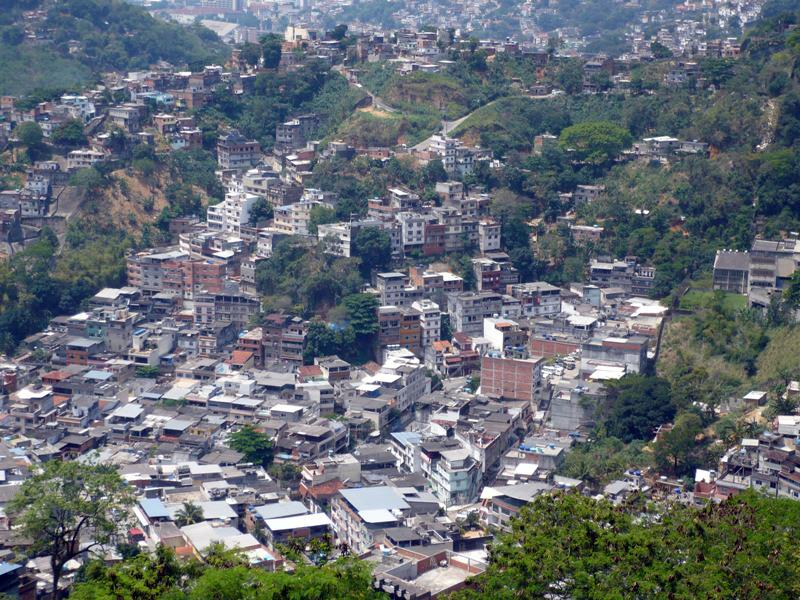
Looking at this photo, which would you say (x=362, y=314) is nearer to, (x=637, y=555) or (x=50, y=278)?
(x=50, y=278)

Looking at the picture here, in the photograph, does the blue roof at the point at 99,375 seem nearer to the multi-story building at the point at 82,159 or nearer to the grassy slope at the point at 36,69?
the multi-story building at the point at 82,159

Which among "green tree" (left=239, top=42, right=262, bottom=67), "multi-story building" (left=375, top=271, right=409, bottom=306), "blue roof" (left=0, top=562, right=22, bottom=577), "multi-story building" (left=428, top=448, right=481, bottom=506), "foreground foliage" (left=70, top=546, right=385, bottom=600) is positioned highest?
"green tree" (left=239, top=42, right=262, bottom=67)

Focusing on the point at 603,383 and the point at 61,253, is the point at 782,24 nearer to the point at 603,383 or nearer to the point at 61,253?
the point at 603,383

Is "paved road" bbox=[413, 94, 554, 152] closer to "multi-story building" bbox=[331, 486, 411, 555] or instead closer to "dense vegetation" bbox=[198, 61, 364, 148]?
"dense vegetation" bbox=[198, 61, 364, 148]

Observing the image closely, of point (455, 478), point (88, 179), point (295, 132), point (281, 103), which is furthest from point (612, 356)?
point (281, 103)

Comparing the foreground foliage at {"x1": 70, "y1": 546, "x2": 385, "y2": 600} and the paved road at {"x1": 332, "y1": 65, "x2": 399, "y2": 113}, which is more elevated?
the paved road at {"x1": 332, "y1": 65, "x2": 399, "y2": 113}

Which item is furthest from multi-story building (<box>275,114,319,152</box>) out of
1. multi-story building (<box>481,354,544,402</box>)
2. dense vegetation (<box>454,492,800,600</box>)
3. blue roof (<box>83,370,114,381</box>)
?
dense vegetation (<box>454,492,800,600</box>)

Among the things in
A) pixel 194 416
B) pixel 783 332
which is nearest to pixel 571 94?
pixel 783 332
